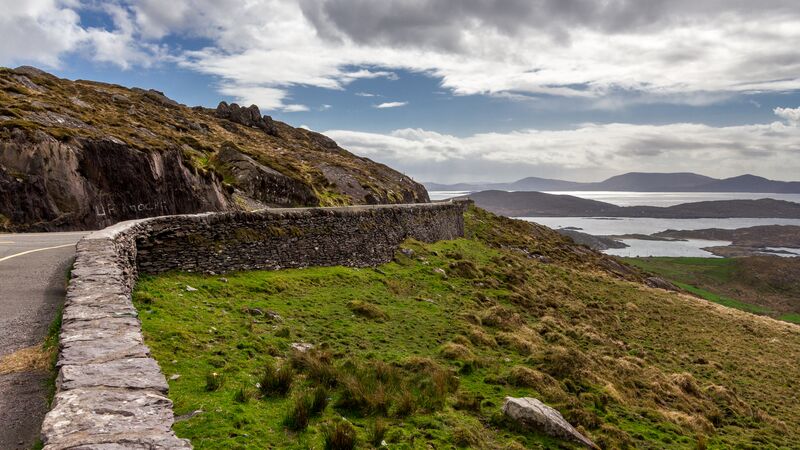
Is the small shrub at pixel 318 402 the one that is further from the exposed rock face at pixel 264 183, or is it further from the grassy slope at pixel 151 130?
the exposed rock face at pixel 264 183

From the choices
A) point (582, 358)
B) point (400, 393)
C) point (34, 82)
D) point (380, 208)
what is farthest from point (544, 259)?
point (34, 82)

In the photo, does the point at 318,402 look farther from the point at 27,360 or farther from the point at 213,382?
the point at 27,360

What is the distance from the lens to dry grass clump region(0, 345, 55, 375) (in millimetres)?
7582

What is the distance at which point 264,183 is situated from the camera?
46094 millimetres

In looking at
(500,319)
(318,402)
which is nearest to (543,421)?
(318,402)

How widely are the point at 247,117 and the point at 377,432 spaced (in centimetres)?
10154

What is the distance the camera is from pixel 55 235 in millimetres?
22203

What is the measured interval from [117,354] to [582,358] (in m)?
15.8

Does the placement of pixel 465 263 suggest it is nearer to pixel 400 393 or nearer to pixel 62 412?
pixel 400 393

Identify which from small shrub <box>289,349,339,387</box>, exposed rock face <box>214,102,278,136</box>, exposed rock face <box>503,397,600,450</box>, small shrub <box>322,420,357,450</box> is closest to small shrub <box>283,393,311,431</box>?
small shrub <box>322,420,357,450</box>

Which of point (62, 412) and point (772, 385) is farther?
point (772, 385)

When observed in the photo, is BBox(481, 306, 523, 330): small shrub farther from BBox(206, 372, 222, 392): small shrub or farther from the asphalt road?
the asphalt road

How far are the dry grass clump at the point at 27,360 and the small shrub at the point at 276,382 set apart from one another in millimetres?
3766

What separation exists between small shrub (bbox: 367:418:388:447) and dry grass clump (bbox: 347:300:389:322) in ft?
27.6
